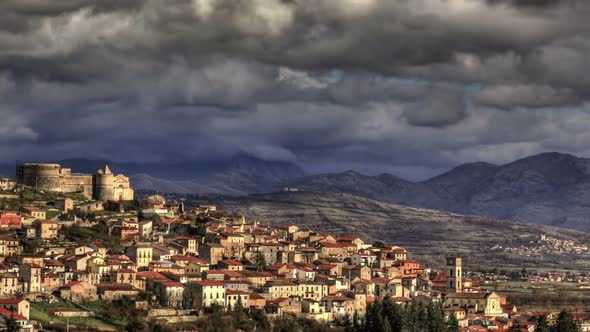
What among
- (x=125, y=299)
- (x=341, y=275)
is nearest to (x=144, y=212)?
(x=341, y=275)

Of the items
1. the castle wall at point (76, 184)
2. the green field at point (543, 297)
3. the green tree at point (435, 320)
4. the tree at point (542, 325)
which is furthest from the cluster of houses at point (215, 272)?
the green field at point (543, 297)

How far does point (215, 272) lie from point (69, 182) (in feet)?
125

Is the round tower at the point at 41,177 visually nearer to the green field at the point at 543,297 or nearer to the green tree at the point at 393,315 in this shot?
the green tree at the point at 393,315

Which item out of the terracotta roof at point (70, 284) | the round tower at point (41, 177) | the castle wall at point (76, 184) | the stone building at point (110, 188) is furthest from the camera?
the castle wall at point (76, 184)

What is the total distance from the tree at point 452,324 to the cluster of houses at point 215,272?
548cm

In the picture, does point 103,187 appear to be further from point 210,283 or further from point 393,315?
point 393,315

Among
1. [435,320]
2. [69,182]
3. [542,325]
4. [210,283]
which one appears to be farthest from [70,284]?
[542,325]

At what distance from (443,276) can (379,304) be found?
3895 centimetres

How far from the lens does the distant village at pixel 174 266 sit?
10344 cm

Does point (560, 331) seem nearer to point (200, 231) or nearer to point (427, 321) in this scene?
point (427, 321)

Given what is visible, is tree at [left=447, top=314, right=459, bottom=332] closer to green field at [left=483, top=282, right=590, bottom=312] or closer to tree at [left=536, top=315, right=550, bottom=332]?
tree at [left=536, top=315, right=550, bottom=332]

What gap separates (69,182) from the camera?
146 m

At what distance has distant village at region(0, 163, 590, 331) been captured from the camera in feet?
339

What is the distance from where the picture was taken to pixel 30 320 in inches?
3639
